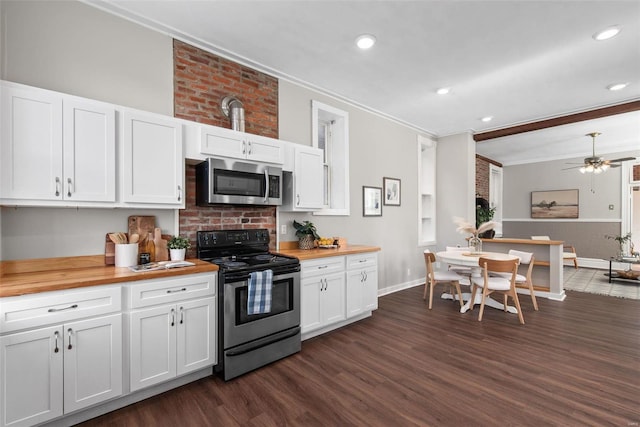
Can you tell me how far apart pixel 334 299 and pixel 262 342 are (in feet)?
3.41

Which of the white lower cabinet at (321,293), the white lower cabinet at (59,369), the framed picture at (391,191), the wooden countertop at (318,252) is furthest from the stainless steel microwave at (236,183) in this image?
the framed picture at (391,191)

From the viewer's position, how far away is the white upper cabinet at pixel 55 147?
189cm

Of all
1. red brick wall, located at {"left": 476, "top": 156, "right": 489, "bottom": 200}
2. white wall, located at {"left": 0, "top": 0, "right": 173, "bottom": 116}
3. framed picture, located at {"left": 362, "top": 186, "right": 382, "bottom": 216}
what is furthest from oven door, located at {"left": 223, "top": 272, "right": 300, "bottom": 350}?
red brick wall, located at {"left": 476, "top": 156, "right": 489, "bottom": 200}

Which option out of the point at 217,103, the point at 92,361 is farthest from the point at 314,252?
the point at 92,361

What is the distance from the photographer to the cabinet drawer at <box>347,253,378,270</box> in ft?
11.9

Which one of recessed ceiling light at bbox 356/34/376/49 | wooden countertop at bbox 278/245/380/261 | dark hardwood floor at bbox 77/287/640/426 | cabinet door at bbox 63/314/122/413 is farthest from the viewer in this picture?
wooden countertop at bbox 278/245/380/261

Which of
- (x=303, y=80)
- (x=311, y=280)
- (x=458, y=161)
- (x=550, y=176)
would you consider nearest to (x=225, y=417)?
(x=311, y=280)

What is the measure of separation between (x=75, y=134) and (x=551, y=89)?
17.1 feet

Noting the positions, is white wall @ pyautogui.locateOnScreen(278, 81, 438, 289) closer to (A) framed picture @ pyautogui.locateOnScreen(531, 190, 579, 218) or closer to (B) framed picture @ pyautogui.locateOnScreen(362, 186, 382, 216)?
(B) framed picture @ pyautogui.locateOnScreen(362, 186, 382, 216)

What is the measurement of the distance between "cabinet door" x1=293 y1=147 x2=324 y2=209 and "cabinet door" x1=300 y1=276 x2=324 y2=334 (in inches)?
34.3

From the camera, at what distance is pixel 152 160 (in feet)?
8.05

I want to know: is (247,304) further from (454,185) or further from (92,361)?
(454,185)

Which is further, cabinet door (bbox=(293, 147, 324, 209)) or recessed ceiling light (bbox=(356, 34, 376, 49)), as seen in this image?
cabinet door (bbox=(293, 147, 324, 209))

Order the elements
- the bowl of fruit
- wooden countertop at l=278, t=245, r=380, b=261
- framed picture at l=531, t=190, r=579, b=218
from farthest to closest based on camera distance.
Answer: framed picture at l=531, t=190, r=579, b=218
the bowl of fruit
wooden countertop at l=278, t=245, r=380, b=261
